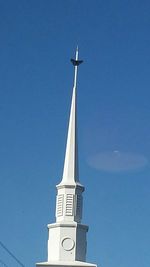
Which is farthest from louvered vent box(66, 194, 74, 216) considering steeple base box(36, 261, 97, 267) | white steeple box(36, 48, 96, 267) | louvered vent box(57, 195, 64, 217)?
steeple base box(36, 261, 97, 267)

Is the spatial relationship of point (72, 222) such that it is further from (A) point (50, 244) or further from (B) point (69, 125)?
(B) point (69, 125)

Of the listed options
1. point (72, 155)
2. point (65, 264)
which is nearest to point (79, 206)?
point (72, 155)

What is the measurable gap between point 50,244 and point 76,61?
67.4 feet

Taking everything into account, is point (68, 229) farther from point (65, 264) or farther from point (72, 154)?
point (72, 154)

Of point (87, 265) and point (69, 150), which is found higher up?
point (69, 150)

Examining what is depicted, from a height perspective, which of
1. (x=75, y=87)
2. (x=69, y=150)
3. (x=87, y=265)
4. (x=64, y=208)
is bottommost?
(x=87, y=265)

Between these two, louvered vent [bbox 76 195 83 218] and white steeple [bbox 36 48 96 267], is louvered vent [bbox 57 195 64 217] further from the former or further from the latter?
louvered vent [bbox 76 195 83 218]

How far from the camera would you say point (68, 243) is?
279ft

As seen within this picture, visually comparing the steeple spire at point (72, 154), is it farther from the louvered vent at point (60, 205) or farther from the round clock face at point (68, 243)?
the round clock face at point (68, 243)

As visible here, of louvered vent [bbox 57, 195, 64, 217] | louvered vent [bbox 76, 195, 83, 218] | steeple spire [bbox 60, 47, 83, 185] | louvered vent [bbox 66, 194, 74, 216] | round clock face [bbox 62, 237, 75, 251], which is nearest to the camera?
round clock face [bbox 62, 237, 75, 251]

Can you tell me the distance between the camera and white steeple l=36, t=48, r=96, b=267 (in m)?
Answer: 84.4

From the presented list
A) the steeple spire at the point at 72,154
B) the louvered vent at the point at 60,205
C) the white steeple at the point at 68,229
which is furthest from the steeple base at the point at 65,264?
the steeple spire at the point at 72,154

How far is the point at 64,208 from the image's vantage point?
282 feet

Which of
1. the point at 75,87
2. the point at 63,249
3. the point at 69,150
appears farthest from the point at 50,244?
the point at 75,87
